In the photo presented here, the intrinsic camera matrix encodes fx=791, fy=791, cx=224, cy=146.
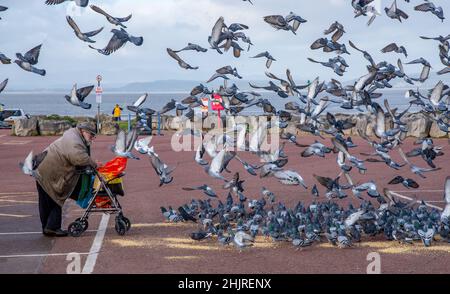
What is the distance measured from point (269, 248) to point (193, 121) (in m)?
2.08

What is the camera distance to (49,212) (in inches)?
472

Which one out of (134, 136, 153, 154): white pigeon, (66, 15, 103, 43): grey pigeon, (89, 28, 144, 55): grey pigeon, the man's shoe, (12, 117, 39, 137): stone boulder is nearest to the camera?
(66, 15, 103, 43): grey pigeon

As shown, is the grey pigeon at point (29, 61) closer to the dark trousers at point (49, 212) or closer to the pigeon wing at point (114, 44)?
the pigeon wing at point (114, 44)

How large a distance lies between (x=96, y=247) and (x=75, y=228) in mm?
866

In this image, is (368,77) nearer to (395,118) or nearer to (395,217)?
(395,118)

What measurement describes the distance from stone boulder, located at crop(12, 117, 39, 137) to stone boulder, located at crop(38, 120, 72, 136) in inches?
10.3

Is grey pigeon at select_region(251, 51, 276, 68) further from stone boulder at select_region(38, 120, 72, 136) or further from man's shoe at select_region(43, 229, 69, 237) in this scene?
stone boulder at select_region(38, 120, 72, 136)

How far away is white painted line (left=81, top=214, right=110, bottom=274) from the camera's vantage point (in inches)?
384

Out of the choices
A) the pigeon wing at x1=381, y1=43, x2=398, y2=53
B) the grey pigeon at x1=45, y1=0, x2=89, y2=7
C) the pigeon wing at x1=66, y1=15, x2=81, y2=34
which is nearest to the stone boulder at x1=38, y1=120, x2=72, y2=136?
the pigeon wing at x1=381, y1=43, x2=398, y2=53

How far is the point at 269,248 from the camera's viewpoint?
1098 centimetres

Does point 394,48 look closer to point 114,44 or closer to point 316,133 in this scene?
point 316,133

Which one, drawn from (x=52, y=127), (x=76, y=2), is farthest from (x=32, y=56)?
(x=52, y=127)
